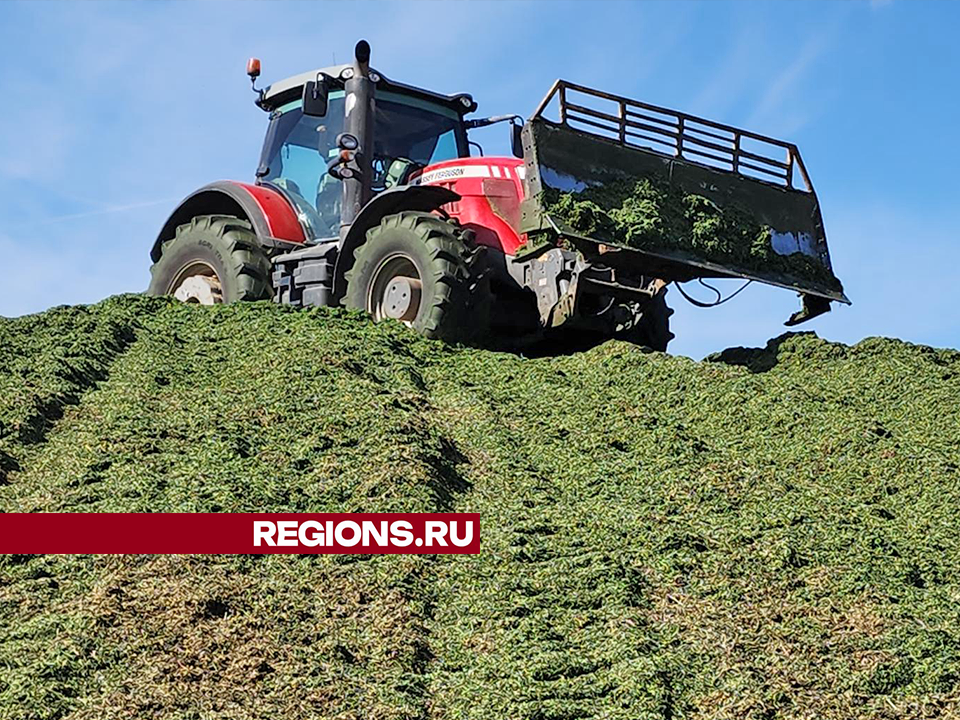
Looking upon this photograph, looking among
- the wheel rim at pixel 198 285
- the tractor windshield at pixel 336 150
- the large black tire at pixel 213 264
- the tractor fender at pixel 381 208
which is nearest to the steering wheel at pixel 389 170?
the tractor windshield at pixel 336 150

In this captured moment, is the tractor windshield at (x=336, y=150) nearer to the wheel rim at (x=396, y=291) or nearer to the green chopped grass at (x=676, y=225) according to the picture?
the wheel rim at (x=396, y=291)

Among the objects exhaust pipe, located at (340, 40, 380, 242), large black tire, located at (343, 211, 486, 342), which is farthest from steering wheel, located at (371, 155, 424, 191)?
large black tire, located at (343, 211, 486, 342)

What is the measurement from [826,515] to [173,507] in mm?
3167

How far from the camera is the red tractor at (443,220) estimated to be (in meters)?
9.48

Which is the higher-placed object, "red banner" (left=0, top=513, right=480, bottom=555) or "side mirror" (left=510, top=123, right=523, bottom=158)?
"side mirror" (left=510, top=123, right=523, bottom=158)

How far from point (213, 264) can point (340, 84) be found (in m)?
1.83

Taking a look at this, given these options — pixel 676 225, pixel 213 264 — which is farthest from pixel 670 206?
pixel 213 264

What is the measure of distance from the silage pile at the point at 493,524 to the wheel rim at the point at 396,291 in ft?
1.37

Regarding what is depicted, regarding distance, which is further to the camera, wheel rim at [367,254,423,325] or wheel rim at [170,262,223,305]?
wheel rim at [170,262,223,305]

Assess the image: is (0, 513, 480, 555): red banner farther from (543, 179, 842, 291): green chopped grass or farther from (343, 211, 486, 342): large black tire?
(543, 179, 842, 291): green chopped grass

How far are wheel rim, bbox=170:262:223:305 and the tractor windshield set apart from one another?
3.11 feet

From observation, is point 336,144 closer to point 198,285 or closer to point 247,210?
point 247,210

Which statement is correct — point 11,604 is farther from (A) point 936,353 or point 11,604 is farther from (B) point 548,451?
(A) point 936,353

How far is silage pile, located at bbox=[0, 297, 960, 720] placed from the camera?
16.6ft
